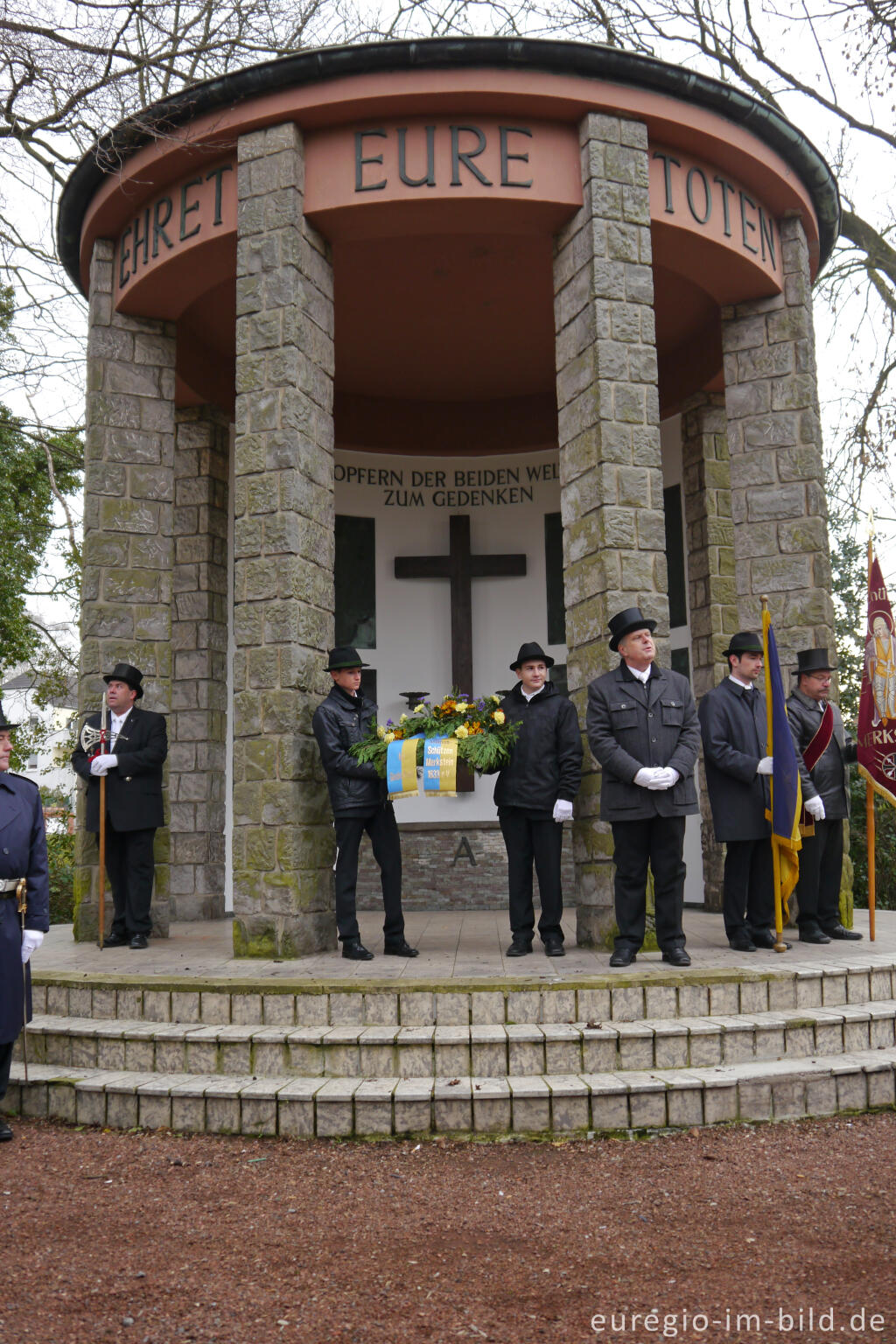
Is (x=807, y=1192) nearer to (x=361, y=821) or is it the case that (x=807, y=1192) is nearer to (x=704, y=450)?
(x=361, y=821)

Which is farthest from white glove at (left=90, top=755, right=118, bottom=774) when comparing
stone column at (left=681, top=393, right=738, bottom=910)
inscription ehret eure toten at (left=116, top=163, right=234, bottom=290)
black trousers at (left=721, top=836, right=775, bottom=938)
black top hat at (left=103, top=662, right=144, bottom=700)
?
stone column at (left=681, top=393, right=738, bottom=910)

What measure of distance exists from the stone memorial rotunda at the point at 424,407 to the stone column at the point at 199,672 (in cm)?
3

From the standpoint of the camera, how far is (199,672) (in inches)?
346

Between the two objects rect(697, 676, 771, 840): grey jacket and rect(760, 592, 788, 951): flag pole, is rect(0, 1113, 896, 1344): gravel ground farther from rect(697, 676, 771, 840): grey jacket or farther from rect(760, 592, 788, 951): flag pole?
rect(697, 676, 771, 840): grey jacket

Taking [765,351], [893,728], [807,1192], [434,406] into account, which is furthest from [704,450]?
[807,1192]

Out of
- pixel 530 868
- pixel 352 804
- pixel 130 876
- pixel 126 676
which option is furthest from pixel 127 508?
pixel 530 868

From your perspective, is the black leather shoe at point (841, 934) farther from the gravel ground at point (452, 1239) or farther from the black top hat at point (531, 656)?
the black top hat at point (531, 656)

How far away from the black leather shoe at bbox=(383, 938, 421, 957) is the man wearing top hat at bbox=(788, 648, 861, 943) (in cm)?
227

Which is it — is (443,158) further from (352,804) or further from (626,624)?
(352,804)

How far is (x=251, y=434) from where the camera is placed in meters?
6.22

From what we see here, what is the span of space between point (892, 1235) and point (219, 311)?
7329mm

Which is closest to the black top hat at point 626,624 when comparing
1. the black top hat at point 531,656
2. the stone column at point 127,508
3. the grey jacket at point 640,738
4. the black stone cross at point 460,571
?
the grey jacket at point 640,738

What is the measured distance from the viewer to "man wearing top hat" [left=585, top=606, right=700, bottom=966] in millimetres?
5492

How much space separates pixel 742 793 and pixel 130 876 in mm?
3740
